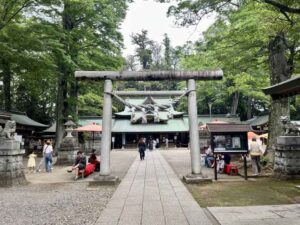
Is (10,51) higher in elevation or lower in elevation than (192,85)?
higher

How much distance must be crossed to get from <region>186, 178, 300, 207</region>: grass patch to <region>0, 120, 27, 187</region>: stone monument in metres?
6.11

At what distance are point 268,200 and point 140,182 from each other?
15.4 feet

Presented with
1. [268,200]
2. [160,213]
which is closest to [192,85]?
[268,200]

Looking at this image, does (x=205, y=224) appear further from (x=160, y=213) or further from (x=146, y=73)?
(x=146, y=73)

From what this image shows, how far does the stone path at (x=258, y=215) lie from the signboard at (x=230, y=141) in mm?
4829

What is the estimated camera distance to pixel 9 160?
35.4 feet

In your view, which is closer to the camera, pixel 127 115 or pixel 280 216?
pixel 280 216

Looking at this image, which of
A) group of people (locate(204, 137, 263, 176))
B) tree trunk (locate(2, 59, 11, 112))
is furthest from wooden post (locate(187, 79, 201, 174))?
tree trunk (locate(2, 59, 11, 112))

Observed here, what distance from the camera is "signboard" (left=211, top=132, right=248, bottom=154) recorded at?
11758mm

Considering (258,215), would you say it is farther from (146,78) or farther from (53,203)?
(146,78)

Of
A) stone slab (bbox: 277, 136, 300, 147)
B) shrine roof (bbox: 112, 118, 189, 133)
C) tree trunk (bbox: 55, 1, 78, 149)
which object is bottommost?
stone slab (bbox: 277, 136, 300, 147)

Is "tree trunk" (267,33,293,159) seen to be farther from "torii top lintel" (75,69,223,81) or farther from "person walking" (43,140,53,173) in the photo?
"person walking" (43,140,53,173)

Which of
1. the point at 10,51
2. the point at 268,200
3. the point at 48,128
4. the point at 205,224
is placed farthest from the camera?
the point at 48,128

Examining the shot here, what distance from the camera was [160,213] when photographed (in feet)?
21.6
